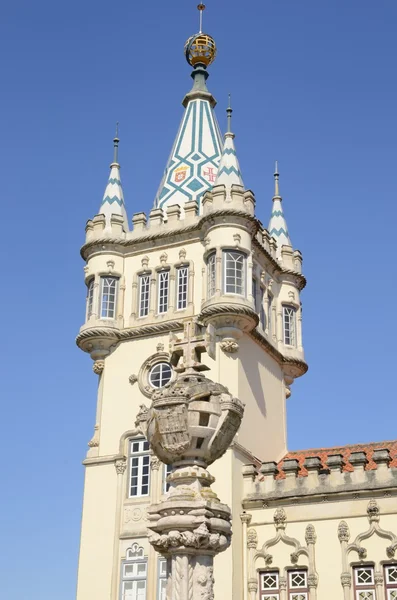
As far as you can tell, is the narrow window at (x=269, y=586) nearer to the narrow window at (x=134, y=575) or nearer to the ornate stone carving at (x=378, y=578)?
the ornate stone carving at (x=378, y=578)

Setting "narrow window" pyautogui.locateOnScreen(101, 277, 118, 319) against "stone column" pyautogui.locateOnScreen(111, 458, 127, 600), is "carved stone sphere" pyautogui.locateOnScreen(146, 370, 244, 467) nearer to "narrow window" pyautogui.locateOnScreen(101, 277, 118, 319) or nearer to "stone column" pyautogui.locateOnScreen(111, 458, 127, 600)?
"stone column" pyautogui.locateOnScreen(111, 458, 127, 600)

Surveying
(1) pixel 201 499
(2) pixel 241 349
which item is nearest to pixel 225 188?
(2) pixel 241 349

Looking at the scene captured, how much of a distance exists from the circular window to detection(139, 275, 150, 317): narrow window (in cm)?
237

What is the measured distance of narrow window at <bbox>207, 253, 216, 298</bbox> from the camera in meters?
32.4

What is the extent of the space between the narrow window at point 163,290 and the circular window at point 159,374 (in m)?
2.25

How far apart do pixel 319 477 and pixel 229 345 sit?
5.35 m

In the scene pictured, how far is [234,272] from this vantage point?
106ft

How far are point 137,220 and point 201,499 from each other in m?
22.6

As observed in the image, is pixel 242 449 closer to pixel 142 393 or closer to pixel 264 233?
Result: pixel 142 393

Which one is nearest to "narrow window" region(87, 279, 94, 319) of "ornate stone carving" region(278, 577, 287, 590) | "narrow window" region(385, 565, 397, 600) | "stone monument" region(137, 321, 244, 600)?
"ornate stone carving" region(278, 577, 287, 590)

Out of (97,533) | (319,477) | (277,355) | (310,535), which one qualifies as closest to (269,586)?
(310,535)

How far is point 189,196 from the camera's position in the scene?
36688 millimetres

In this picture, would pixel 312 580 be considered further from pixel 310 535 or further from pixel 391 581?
pixel 391 581

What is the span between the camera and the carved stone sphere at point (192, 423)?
14.7 metres
